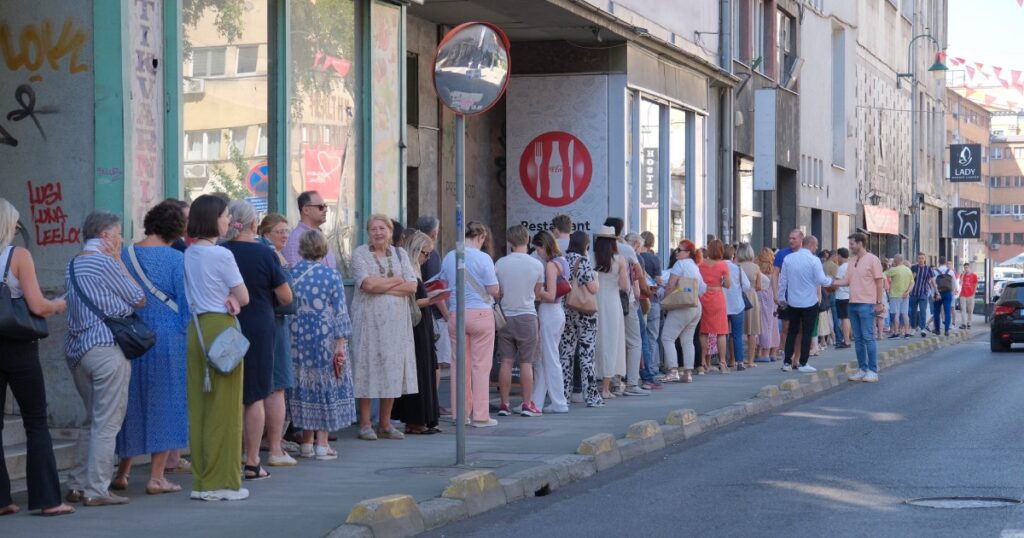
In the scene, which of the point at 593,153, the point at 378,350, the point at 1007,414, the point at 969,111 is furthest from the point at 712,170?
the point at 969,111

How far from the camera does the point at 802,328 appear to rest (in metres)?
22.5

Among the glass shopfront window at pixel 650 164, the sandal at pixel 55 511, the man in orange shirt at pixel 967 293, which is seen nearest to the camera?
the sandal at pixel 55 511

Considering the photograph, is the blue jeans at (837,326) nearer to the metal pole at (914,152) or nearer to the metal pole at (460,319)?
the metal pole at (914,152)

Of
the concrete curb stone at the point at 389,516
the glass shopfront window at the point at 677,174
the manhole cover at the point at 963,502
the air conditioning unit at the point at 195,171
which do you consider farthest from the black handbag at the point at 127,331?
the glass shopfront window at the point at 677,174

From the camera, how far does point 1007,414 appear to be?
15898mm

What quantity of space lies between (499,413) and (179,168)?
4842 mm

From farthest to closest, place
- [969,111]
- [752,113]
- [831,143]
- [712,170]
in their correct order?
[969,111], [831,143], [752,113], [712,170]

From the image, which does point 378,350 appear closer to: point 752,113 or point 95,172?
point 95,172

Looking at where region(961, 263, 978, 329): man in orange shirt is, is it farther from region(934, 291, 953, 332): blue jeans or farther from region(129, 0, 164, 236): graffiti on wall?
region(129, 0, 164, 236): graffiti on wall

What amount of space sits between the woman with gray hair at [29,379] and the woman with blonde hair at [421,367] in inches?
181

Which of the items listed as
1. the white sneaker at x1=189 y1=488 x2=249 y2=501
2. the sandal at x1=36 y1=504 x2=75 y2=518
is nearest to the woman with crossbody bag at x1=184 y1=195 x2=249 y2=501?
the white sneaker at x1=189 y1=488 x2=249 y2=501

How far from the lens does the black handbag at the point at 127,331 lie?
29.7 ft

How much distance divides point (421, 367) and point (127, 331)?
4332 millimetres

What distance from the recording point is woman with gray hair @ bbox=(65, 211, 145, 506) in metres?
9.05
